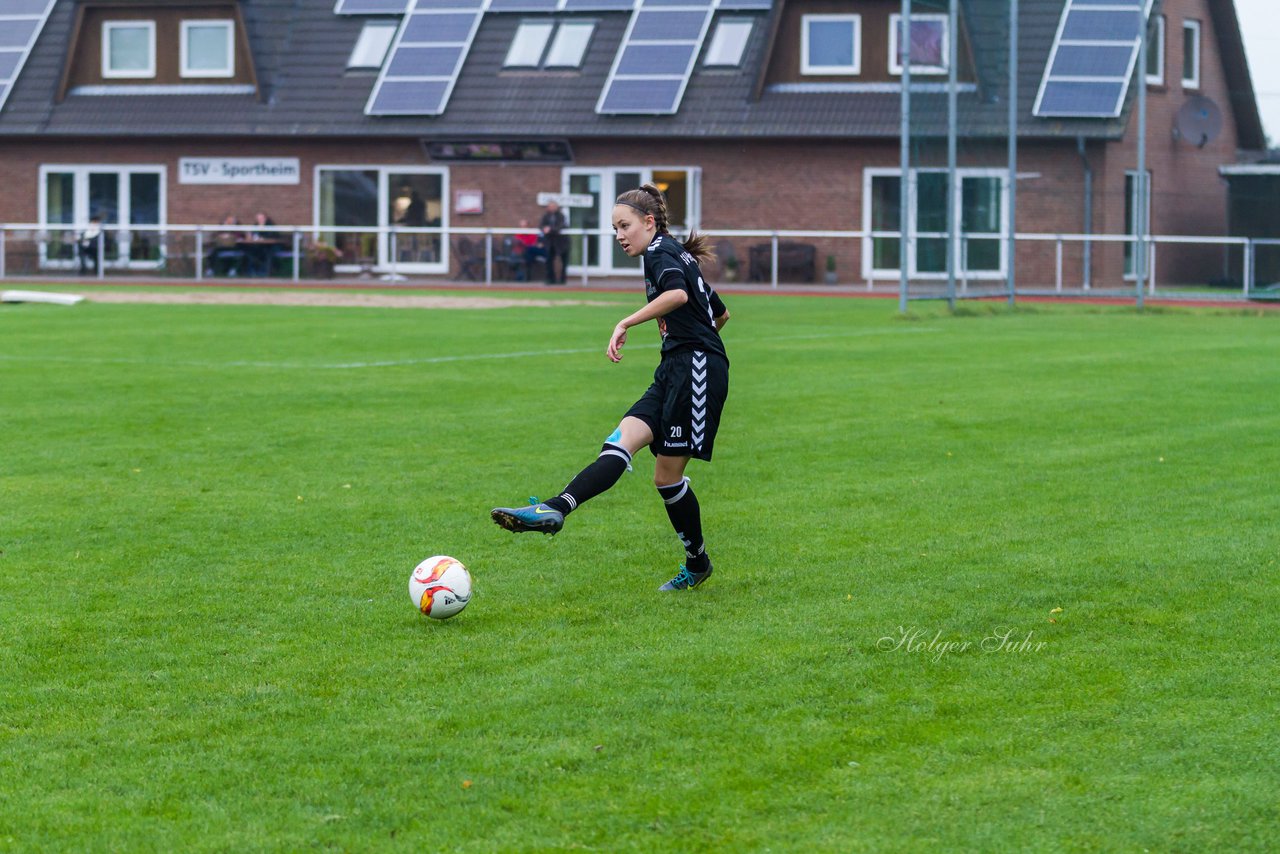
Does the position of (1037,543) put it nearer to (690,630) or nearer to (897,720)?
(690,630)

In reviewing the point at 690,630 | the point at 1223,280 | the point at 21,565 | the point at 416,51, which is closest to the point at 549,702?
the point at 690,630

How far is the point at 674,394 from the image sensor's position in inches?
305

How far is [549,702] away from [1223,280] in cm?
2965

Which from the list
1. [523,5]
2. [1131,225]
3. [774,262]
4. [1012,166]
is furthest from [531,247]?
[1131,225]

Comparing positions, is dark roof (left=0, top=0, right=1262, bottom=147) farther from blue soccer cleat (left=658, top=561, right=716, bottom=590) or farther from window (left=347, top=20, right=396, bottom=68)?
blue soccer cleat (left=658, top=561, right=716, bottom=590)

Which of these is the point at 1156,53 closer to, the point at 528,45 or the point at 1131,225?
the point at 1131,225

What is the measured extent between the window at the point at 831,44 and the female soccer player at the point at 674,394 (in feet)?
113

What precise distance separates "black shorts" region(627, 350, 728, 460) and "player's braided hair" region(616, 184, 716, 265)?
453 mm

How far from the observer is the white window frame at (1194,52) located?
141 feet

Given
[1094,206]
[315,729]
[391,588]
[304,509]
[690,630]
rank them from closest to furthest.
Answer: [315,729] → [690,630] → [391,588] → [304,509] → [1094,206]

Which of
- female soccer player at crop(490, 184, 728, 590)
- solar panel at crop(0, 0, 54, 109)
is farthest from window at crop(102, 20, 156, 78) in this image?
female soccer player at crop(490, 184, 728, 590)

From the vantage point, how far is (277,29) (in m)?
44.9

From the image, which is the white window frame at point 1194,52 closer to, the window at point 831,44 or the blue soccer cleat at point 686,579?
the window at point 831,44

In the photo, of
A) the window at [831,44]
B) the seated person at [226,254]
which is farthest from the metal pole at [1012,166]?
the seated person at [226,254]
